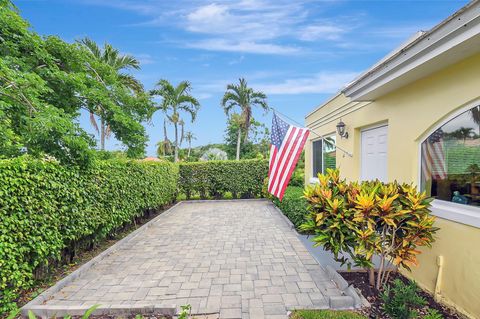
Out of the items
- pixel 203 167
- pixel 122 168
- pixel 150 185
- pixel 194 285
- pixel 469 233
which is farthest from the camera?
pixel 203 167

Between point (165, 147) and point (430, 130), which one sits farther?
point (165, 147)

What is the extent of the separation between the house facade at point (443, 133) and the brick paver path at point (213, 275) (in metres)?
1.45

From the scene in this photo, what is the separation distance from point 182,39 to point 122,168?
28.0 ft

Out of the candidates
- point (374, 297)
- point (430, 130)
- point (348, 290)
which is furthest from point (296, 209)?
point (430, 130)

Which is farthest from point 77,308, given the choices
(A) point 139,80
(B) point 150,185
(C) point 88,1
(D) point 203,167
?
(A) point 139,80

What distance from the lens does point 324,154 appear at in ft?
28.4

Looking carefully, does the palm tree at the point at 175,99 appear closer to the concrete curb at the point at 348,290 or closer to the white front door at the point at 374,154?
the white front door at the point at 374,154

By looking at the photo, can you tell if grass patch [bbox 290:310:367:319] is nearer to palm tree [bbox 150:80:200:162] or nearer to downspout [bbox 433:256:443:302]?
downspout [bbox 433:256:443:302]

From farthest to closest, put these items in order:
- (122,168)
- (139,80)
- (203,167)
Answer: (139,80)
(203,167)
(122,168)

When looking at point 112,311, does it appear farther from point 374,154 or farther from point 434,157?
point 374,154

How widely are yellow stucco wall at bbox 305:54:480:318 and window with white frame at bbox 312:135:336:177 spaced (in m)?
2.40

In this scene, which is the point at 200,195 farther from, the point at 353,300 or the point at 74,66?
the point at 353,300

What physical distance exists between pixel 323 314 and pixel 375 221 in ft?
4.30

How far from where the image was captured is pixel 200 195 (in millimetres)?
13680
